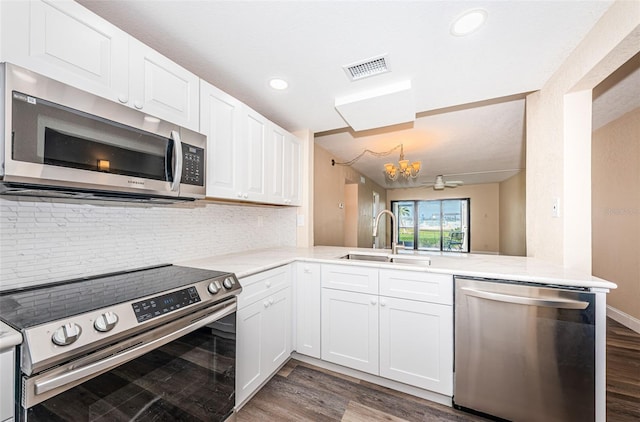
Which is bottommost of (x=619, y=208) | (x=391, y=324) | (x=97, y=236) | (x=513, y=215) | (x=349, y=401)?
(x=349, y=401)

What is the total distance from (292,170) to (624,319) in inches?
164

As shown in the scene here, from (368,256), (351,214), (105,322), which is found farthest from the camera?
(351,214)

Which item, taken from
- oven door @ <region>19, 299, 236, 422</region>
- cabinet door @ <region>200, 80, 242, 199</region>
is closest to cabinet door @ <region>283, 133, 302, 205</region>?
cabinet door @ <region>200, 80, 242, 199</region>

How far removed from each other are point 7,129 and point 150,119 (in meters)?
0.52

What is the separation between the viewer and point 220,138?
1812 millimetres

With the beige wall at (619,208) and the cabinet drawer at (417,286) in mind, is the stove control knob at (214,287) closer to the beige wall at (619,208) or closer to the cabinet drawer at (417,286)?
the cabinet drawer at (417,286)

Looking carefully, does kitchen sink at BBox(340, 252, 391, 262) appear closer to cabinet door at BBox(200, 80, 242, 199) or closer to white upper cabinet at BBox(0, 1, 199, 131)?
cabinet door at BBox(200, 80, 242, 199)

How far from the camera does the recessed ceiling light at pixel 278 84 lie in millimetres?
1989

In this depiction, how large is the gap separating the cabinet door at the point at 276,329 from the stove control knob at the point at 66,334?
3.56ft

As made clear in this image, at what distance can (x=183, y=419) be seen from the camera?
1.13 m

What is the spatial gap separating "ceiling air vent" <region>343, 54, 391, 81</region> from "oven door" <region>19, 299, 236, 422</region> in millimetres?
1739

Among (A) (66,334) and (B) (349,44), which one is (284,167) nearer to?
(B) (349,44)

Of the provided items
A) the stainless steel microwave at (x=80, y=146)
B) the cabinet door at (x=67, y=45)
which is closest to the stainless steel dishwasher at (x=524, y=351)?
the stainless steel microwave at (x=80, y=146)

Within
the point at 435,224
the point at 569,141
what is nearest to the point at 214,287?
the point at 569,141
